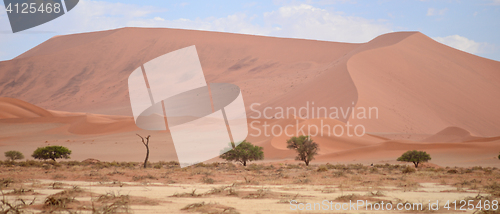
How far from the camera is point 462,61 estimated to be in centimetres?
7612

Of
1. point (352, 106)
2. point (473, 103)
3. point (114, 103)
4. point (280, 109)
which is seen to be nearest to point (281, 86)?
point (280, 109)

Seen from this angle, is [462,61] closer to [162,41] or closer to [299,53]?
[299,53]

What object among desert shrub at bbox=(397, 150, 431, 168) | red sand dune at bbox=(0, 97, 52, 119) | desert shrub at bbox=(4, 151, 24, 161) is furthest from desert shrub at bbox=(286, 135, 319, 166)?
red sand dune at bbox=(0, 97, 52, 119)

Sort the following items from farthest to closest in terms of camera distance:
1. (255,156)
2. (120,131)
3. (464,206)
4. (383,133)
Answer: (120,131) < (383,133) < (255,156) < (464,206)

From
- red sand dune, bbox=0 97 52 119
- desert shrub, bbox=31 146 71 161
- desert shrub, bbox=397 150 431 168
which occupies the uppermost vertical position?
red sand dune, bbox=0 97 52 119

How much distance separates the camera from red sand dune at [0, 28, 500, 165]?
42694mm

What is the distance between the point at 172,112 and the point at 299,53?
41739mm

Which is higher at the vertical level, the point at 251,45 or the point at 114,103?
the point at 251,45

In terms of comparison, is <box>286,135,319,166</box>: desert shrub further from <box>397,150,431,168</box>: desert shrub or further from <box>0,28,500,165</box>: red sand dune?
<box>397,150,431,168</box>: desert shrub

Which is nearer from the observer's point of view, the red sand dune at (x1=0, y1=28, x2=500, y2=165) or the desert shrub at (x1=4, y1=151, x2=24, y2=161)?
the desert shrub at (x1=4, y1=151, x2=24, y2=161)

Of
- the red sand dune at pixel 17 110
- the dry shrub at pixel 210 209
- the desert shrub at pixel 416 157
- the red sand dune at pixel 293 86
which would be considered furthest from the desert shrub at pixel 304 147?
the red sand dune at pixel 17 110

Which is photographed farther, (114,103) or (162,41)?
(162,41)

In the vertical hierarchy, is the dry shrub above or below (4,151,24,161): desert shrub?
below

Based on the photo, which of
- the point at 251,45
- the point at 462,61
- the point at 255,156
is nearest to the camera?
the point at 255,156
